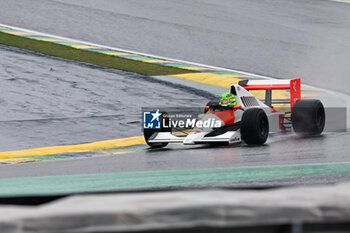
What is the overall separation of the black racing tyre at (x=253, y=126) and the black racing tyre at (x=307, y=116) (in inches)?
58.2

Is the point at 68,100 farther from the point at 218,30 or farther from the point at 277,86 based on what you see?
the point at 218,30

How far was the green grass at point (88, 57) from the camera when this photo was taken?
17.7 m

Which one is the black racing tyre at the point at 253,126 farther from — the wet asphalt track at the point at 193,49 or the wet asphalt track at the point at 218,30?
the wet asphalt track at the point at 218,30

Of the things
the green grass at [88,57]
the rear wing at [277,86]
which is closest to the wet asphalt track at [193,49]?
the rear wing at [277,86]

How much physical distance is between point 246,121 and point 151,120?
5.68 ft

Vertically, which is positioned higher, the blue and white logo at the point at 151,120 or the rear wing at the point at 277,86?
the rear wing at the point at 277,86

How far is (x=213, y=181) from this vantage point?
22.8 feet

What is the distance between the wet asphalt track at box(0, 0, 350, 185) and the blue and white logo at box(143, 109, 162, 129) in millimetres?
503

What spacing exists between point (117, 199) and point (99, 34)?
19.8 metres

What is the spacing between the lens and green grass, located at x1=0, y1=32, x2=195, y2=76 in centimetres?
1770

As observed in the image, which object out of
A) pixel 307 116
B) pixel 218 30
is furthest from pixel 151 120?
pixel 218 30

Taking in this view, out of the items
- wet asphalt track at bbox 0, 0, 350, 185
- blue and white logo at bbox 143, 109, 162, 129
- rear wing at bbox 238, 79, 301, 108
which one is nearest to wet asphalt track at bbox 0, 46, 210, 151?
wet asphalt track at bbox 0, 0, 350, 185

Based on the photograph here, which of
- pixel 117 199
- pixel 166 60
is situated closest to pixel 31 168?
pixel 117 199

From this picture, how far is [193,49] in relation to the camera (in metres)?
21.1
